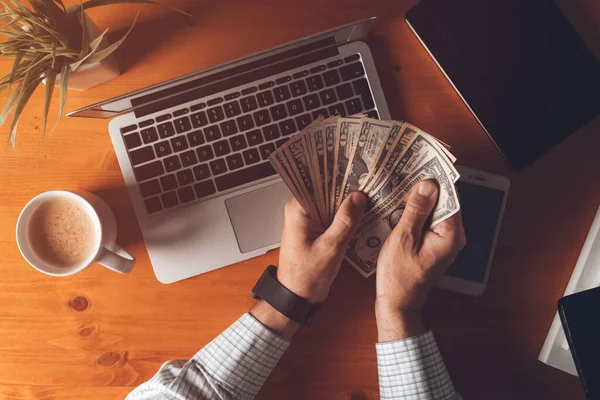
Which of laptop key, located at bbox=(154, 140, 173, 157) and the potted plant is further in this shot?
laptop key, located at bbox=(154, 140, 173, 157)

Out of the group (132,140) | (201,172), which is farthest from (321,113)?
(132,140)

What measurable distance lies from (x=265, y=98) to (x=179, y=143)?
6.6 inches

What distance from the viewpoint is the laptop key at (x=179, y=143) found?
836 mm

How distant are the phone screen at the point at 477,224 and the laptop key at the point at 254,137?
1.14ft

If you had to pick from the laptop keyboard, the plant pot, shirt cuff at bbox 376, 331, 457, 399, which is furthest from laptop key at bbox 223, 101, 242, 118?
shirt cuff at bbox 376, 331, 457, 399

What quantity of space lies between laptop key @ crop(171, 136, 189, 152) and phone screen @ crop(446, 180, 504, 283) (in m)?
0.47

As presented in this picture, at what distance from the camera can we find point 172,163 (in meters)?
0.84

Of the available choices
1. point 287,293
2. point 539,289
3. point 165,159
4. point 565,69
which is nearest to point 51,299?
point 165,159

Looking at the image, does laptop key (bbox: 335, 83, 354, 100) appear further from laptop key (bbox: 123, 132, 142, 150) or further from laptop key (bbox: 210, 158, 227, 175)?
laptop key (bbox: 123, 132, 142, 150)

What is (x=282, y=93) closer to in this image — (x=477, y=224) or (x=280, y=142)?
(x=280, y=142)

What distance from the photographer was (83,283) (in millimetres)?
883

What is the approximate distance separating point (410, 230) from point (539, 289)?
0.28 m

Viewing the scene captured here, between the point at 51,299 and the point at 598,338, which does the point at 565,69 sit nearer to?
the point at 598,338

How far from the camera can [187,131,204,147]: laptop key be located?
0.84 m
